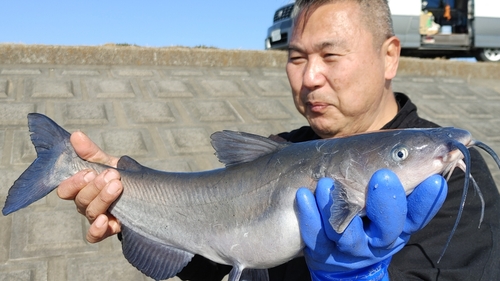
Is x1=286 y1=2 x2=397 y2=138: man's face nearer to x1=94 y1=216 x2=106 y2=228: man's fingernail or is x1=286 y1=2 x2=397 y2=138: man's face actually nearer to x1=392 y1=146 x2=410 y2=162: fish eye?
x1=392 y1=146 x2=410 y2=162: fish eye

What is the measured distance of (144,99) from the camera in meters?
6.09

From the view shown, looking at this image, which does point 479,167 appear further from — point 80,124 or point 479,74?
point 479,74

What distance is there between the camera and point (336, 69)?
96.0 inches

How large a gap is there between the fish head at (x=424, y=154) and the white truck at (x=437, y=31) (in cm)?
898

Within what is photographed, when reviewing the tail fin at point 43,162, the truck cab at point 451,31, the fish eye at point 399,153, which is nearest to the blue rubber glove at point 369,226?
the fish eye at point 399,153

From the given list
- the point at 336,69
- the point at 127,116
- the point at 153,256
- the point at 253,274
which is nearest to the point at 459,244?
the point at 253,274

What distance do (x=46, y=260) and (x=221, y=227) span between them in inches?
85.7

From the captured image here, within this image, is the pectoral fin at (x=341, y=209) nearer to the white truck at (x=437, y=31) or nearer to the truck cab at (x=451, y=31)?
the white truck at (x=437, y=31)

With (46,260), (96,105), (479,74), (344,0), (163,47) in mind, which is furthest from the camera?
(479,74)

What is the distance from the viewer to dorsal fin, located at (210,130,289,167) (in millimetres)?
2113

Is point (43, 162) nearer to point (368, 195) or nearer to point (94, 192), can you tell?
point (94, 192)

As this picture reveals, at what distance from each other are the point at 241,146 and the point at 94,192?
2.54ft

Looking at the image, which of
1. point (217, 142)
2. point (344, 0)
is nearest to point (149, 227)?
point (217, 142)

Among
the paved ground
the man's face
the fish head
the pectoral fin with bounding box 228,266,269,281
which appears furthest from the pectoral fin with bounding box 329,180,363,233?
the paved ground
